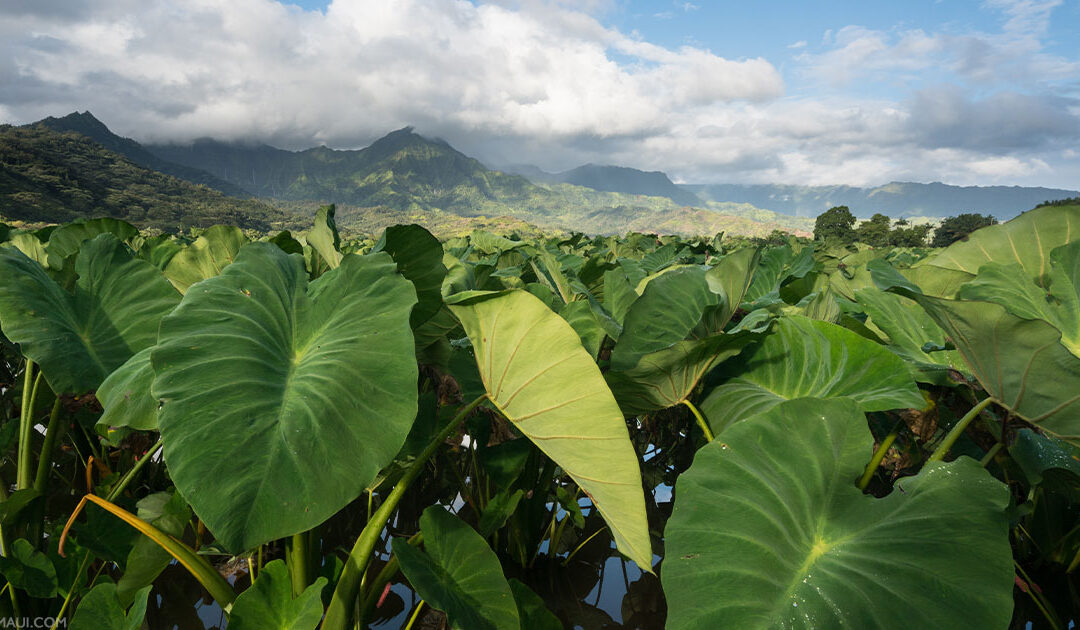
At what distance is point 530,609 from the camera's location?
1.03 meters

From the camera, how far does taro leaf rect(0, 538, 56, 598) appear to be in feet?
3.17

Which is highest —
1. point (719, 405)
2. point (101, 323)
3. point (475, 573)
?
point (101, 323)

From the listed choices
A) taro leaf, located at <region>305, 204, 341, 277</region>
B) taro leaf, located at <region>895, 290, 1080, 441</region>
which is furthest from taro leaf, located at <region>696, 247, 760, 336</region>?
taro leaf, located at <region>305, 204, 341, 277</region>

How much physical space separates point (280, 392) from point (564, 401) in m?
0.41

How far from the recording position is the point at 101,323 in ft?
3.83

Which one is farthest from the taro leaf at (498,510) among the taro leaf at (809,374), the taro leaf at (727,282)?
the taro leaf at (727,282)

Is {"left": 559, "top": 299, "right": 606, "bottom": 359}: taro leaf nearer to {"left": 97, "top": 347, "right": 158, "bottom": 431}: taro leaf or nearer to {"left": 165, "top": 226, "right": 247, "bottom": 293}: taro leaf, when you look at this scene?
{"left": 97, "top": 347, "right": 158, "bottom": 431}: taro leaf

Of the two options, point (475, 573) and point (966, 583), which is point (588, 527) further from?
point (966, 583)

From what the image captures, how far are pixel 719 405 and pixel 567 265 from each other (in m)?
1.80

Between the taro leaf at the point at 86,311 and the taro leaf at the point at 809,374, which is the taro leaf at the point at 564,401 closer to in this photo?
the taro leaf at the point at 809,374

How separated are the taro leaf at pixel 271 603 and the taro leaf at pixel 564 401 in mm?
401

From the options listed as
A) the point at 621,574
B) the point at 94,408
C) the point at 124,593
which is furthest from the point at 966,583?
the point at 94,408

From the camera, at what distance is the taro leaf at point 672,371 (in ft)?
3.13

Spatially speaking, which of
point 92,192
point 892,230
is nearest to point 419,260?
point 892,230
